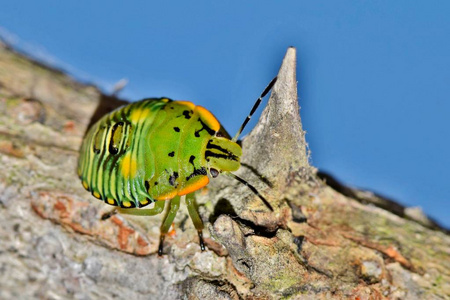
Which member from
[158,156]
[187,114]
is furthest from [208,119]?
[158,156]

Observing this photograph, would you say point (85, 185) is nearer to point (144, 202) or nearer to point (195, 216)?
point (144, 202)

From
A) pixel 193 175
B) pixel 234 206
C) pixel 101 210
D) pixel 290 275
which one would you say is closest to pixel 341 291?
pixel 290 275

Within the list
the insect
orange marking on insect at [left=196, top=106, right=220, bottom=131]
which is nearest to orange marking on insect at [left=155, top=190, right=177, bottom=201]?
the insect

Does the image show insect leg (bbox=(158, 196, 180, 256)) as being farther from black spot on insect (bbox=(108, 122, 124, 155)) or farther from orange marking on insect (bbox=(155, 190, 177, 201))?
black spot on insect (bbox=(108, 122, 124, 155))

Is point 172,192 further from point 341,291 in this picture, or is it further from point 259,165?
point 341,291

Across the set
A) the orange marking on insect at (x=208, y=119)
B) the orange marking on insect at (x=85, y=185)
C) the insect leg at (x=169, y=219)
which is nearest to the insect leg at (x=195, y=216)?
the insect leg at (x=169, y=219)

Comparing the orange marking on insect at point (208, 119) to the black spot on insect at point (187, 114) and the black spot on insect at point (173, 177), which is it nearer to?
the black spot on insect at point (187, 114)

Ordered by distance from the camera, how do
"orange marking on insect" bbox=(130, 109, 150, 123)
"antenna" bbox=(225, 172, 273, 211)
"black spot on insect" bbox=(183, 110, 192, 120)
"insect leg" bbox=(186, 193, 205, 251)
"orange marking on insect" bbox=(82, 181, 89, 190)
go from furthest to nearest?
1. "orange marking on insect" bbox=(82, 181, 89, 190)
2. "orange marking on insect" bbox=(130, 109, 150, 123)
3. "black spot on insect" bbox=(183, 110, 192, 120)
4. "insect leg" bbox=(186, 193, 205, 251)
5. "antenna" bbox=(225, 172, 273, 211)

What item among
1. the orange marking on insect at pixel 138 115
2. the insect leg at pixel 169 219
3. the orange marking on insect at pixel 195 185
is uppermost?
the orange marking on insect at pixel 138 115
